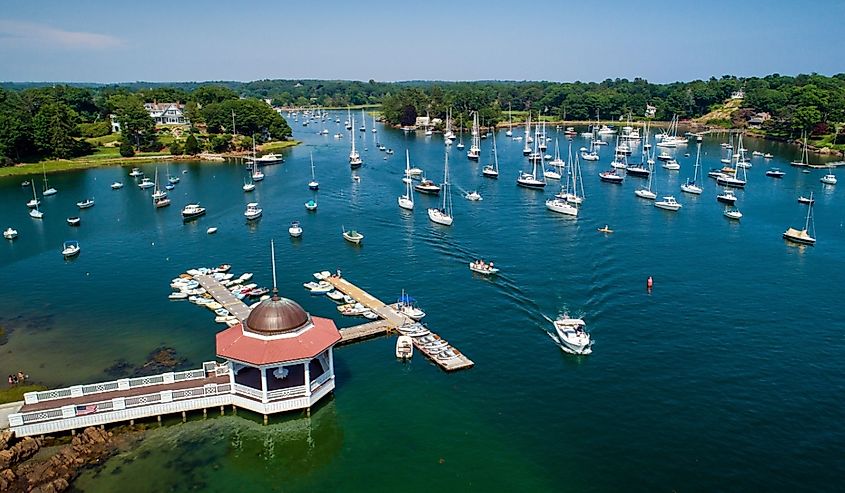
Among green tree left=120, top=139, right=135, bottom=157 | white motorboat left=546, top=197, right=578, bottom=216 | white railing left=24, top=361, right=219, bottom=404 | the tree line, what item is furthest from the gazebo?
green tree left=120, top=139, right=135, bottom=157

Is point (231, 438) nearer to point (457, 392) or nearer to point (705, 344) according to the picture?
point (457, 392)

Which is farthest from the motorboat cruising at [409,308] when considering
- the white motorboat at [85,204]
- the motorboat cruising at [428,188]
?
the white motorboat at [85,204]

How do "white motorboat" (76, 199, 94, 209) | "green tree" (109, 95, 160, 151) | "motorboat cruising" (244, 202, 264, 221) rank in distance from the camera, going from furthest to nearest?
"green tree" (109, 95, 160, 151) < "white motorboat" (76, 199, 94, 209) < "motorboat cruising" (244, 202, 264, 221)

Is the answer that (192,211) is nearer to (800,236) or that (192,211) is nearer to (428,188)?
(428,188)

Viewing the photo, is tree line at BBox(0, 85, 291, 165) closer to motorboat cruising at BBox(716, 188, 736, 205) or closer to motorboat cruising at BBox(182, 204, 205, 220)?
motorboat cruising at BBox(182, 204, 205, 220)

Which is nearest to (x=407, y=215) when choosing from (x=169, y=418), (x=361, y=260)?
(x=361, y=260)
